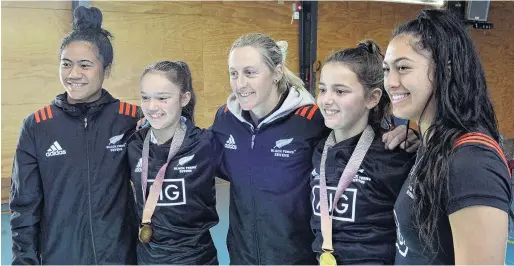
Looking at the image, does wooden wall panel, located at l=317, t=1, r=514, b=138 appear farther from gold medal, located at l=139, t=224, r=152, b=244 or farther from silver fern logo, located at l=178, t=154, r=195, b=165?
gold medal, located at l=139, t=224, r=152, b=244

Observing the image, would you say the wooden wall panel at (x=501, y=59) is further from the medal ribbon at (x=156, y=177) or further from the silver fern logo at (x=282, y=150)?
the medal ribbon at (x=156, y=177)

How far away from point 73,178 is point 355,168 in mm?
1313

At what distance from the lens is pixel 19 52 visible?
4785 mm

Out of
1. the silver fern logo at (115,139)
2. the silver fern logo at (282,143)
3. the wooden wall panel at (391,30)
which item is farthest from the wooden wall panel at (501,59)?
the silver fern logo at (115,139)

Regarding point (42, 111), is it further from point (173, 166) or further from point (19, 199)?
point (173, 166)

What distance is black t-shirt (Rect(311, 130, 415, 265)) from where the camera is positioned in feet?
5.65

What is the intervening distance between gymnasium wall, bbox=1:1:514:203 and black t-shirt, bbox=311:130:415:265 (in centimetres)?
407

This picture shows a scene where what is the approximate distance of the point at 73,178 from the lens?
2070 millimetres

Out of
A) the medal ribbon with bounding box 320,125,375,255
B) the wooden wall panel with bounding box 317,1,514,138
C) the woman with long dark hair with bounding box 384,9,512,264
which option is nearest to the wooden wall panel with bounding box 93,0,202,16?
the wooden wall panel with bounding box 317,1,514,138

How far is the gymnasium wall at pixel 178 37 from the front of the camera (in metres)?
4.81

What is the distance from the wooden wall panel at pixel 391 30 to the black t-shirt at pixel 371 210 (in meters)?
4.75

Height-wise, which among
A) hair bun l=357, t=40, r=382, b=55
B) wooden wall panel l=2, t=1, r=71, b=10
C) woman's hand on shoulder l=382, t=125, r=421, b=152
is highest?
wooden wall panel l=2, t=1, r=71, b=10

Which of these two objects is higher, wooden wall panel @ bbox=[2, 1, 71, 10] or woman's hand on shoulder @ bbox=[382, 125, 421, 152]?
wooden wall panel @ bbox=[2, 1, 71, 10]

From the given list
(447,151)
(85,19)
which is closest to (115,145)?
(85,19)
